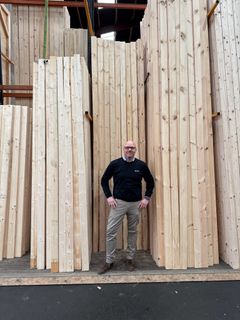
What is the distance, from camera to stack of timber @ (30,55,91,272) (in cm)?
367

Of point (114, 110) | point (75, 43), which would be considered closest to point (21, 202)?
point (114, 110)

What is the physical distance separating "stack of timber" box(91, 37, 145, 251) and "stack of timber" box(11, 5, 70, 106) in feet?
7.11

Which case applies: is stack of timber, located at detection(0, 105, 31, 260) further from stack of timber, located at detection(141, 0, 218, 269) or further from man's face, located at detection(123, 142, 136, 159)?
stack of timber, located at detection(141, 0, 218, 269)

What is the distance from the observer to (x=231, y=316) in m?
3.04

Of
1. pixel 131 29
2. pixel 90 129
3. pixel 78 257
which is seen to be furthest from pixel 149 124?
pixel 131 29

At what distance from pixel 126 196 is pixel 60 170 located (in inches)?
39.8

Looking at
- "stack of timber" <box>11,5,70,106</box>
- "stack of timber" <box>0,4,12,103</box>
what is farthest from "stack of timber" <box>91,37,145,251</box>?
"stack of timber" <box>0,4,12,103</box>

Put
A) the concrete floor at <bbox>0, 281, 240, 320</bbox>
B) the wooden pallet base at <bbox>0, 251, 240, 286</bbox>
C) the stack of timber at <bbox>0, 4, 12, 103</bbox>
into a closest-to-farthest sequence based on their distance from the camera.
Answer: the concrete floor at <bbox>0, 281, 240, 320</bbox> < the wooden pallet base at <bbox>0, 251, 240, 286</bbox> < the stack of timber at <bbox>0, 4, 12, 103</bbox>

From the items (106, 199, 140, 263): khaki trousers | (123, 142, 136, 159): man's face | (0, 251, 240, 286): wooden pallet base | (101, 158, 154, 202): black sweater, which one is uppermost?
(123, 142, 136, 159): man's face

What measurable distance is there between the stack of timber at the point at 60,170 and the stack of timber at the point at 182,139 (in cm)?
111

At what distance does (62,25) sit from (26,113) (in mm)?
3283

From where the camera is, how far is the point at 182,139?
3.85 meters

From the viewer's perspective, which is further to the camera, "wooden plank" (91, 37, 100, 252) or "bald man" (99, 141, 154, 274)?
"wooden plank" (91, 37, 100, 252)

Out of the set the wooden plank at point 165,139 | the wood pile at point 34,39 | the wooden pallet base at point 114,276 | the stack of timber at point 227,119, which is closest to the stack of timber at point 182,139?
the wooden plank at point 165,139
